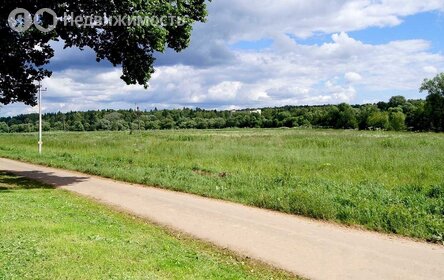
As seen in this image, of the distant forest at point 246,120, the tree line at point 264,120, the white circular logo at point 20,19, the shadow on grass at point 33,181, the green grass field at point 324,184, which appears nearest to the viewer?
the green grass field at point 324,184

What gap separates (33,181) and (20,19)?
25.9ft

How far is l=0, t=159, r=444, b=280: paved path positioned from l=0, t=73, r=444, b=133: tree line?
321ft


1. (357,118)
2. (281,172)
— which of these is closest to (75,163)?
(281,172)

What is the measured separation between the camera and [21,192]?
15891 millimetres

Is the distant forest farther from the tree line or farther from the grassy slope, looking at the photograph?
the grassy slope

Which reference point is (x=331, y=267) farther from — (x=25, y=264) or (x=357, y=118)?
(x=357, y=118)

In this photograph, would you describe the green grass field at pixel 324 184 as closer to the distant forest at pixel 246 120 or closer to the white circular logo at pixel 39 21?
the white circular logo at pixel 39 21

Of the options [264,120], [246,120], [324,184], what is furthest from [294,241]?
[246,120]

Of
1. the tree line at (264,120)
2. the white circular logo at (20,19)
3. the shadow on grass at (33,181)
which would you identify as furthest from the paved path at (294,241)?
the tree line at (264,120)

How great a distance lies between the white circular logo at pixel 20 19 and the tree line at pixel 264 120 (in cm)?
9894

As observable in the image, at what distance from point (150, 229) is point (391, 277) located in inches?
227

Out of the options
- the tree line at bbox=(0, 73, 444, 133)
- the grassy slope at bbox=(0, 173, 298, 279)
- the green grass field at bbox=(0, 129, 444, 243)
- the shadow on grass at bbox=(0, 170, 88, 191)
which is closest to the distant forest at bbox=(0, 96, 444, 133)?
the tree line at bbox=(0, 73, 444, 133)

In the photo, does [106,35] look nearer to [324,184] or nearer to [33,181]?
[33,181]

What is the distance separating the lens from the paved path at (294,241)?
7426 mm
